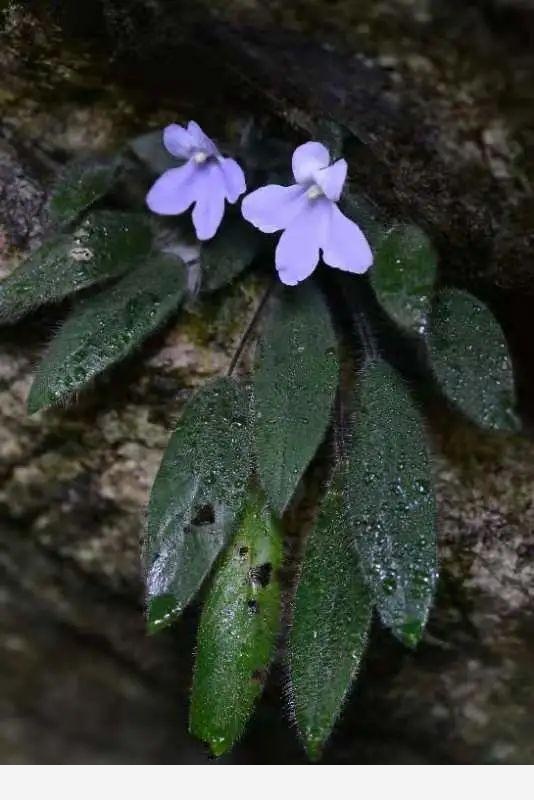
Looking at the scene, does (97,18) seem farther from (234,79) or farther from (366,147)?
(366,147)

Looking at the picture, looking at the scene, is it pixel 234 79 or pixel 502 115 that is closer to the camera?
pixel 502 115

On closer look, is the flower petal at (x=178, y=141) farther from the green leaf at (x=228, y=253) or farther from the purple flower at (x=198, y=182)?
the green leaf at (x=228, y=253)

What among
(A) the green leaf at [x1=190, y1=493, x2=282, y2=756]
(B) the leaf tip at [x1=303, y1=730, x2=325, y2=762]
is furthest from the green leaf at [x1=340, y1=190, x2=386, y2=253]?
(B) the leaf tip at [x1=303, y1=730, x2=325, y2=762]

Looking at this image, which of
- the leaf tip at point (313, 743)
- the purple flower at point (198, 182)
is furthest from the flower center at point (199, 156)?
the leaf tip at point (313, 743)

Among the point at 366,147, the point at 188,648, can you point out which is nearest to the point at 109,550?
the point at 188,648

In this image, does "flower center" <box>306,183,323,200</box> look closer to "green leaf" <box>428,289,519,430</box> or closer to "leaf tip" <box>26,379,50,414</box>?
"green leaf" <box>428,289,519,430</box>

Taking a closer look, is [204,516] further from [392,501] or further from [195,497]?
[392,501]

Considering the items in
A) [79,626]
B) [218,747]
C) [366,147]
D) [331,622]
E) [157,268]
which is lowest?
[79,626]
